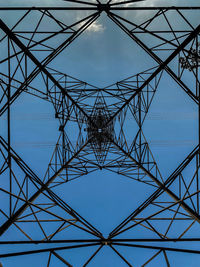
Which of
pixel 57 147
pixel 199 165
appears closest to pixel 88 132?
pixel 57 147

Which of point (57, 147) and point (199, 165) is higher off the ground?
point (57, 147)

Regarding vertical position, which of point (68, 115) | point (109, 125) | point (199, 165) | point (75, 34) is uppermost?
point (109, 125)

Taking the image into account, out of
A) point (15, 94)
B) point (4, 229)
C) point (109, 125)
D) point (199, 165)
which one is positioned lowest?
point (4, 229)

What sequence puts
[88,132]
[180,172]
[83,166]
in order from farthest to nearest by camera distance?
[88,132], [83,166], [180,172]

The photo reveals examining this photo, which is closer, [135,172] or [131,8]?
[131,8]

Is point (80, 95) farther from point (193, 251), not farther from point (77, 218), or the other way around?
point (193, 251)

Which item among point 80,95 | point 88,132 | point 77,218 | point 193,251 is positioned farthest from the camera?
point 88,132

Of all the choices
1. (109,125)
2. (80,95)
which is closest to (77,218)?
(80,95)

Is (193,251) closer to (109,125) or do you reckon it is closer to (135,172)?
(135,172)

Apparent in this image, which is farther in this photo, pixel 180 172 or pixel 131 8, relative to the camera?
pixel 180 172
